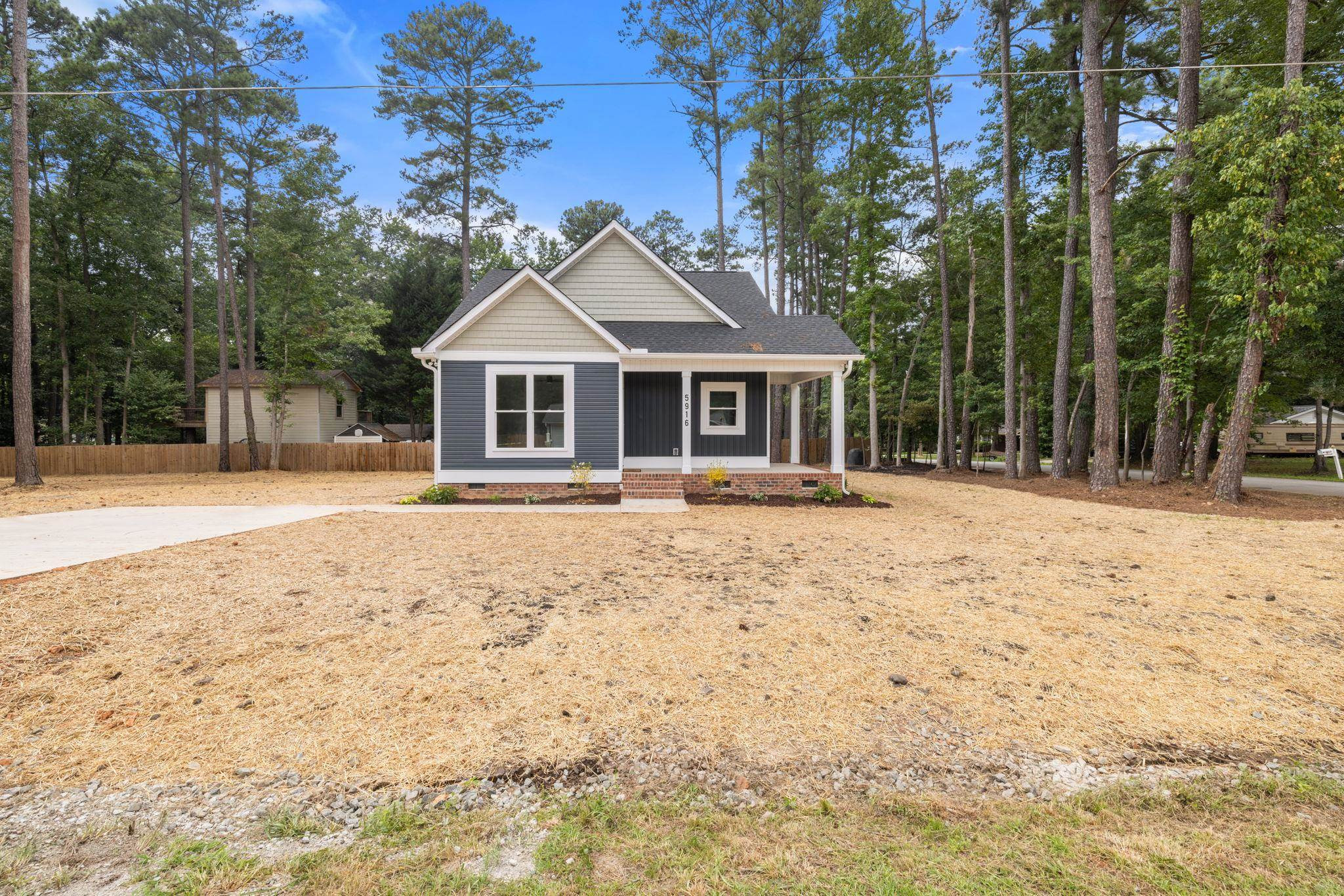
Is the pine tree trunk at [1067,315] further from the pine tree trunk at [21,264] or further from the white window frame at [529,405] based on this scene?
the pine tree trunk at [21,264]

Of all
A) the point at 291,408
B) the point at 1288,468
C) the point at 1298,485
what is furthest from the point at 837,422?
the point at 1288,468

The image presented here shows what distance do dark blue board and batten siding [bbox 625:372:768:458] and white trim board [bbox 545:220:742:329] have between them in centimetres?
162

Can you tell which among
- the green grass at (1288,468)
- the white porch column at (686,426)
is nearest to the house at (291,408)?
the white porch column at (686,426)

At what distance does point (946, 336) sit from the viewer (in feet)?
66.0

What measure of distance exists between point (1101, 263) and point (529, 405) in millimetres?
13352

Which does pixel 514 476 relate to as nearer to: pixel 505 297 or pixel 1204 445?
pixel 505 297

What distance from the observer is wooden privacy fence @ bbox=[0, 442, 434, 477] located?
19547mm

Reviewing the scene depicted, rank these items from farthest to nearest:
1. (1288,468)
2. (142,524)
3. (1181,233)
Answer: (1288,468) < (1181,233) < (142,524)

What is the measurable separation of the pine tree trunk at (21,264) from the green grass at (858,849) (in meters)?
19.8

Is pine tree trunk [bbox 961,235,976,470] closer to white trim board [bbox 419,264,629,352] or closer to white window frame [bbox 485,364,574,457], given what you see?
white trim board [bbox 419,264,629,352]

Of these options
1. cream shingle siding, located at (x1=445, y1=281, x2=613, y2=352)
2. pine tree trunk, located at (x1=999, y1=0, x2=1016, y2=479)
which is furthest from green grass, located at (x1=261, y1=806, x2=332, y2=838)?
pine tree trunk, located at (x1=999, y1=0, x2=1016, y2=479)

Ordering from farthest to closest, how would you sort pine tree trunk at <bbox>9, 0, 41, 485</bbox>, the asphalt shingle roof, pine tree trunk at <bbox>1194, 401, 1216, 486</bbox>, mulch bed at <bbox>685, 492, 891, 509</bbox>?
1. pine tree trunk at <bbox>9, 0, 41, 485</bbox>
2. the asphalt shingle roof
3. pine tree trunk at <bbox>1194, 401, 1216, 486</bbox>
4. mulch bed at <bbox>685, 492, 891, 509</bbox>

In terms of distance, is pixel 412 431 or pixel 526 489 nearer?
pixel 526 489

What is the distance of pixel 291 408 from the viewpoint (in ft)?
83.3
